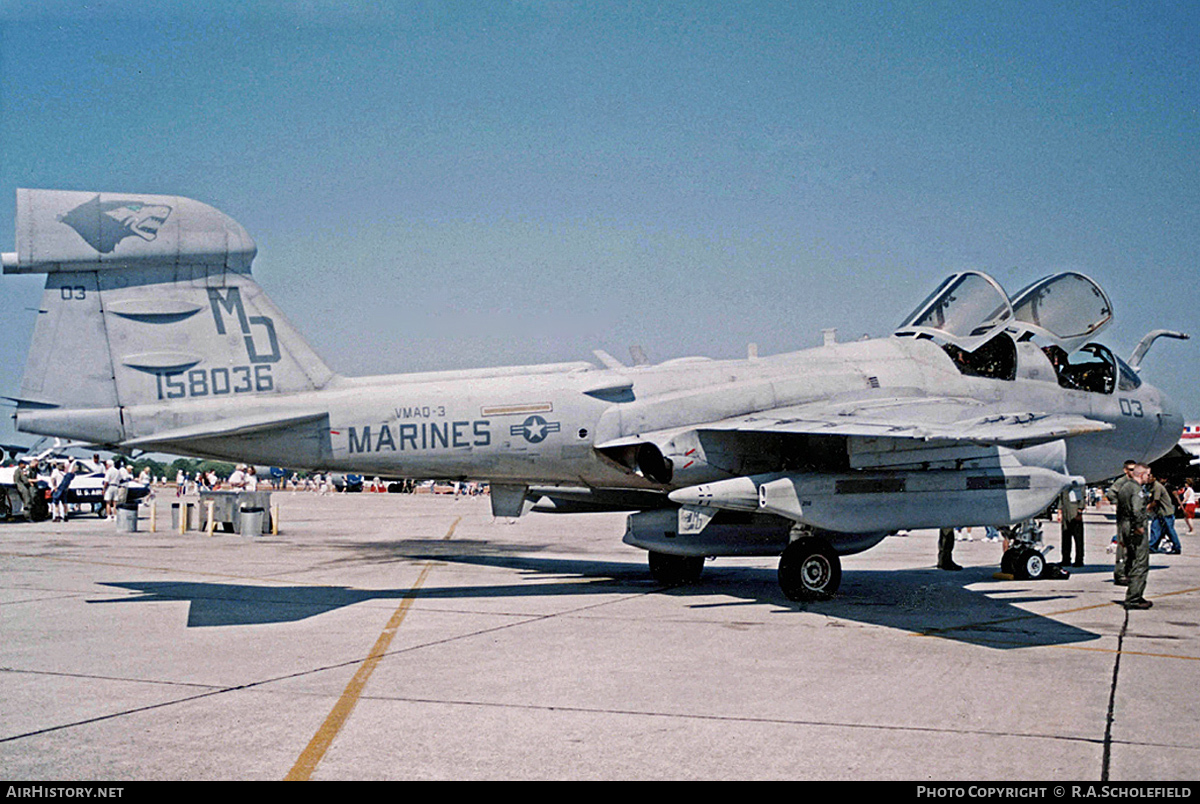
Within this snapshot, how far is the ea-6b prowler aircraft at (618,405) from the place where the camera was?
35.7 feet

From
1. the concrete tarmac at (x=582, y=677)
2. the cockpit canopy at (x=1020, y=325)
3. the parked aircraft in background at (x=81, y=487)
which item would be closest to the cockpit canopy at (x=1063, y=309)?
the cockpit canopy at (x=1020, y=325)

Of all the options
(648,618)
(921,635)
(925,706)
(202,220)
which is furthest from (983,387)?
(202,220)

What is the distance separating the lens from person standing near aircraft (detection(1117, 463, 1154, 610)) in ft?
38.8

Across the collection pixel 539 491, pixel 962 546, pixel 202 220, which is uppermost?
pixel 202 220

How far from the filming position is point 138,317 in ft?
36.6

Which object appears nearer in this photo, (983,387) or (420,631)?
(420,631)

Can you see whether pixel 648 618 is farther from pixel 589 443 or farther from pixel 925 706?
pixel 925 706

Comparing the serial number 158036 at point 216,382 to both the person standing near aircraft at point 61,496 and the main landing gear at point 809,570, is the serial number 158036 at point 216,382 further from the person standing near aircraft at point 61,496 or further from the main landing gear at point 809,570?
the person standing near aircraft at point 61,496

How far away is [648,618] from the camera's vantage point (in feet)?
35.5

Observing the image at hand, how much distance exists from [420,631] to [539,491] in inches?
222

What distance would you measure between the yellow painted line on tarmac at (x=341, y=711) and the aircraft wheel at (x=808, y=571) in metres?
4.43

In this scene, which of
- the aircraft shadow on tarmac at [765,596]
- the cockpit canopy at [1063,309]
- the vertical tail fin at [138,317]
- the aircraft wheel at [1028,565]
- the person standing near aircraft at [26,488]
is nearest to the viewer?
the aircraft shadow on tarmac at [765,596]

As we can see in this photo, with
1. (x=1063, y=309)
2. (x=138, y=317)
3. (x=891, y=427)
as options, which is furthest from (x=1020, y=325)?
(x=138, y=317)

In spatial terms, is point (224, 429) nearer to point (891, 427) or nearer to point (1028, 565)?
point (891, 427)
